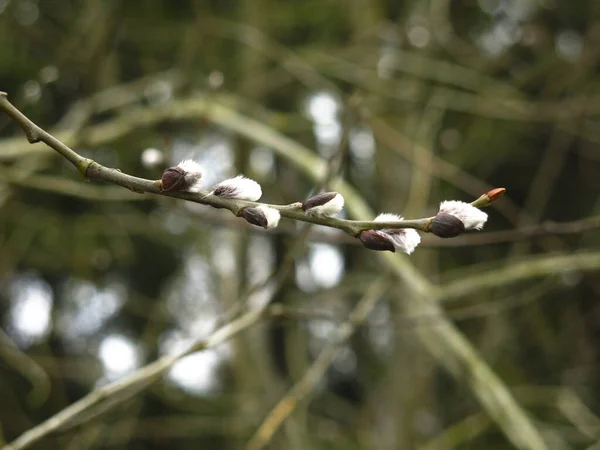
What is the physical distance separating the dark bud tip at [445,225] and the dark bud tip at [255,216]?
6.8 inches

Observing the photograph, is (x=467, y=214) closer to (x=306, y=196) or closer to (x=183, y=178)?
(x=183, y=178)

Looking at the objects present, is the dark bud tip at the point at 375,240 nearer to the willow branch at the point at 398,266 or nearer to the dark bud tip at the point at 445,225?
the dark bud tip at the point at 445,225

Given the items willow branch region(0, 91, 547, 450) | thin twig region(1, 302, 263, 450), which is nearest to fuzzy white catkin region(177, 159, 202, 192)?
thin twig region(1, 302, 263, 450)

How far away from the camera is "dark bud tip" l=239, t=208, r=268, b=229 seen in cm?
71

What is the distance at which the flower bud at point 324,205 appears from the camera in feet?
2.42

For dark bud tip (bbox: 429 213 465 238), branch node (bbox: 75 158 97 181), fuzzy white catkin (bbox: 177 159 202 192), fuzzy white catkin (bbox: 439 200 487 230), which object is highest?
branch node (bbox: 75 158 97 181)

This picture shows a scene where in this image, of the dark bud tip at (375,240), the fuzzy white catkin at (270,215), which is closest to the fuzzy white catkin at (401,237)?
the dark bud tip at (375,240)

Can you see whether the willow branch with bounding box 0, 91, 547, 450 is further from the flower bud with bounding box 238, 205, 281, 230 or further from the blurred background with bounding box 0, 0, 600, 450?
the flower bud with bounding box 238, 205, 281, 230

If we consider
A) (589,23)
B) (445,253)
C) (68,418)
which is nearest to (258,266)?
(445,253)

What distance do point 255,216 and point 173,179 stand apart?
9cm

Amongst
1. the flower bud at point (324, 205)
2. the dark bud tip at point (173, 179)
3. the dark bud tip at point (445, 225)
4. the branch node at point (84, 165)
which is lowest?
the dark bud tip at point (445, 225)

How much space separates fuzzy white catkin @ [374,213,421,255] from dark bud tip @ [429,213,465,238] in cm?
5

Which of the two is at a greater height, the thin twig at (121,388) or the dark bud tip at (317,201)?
the thin twig at (121,388)

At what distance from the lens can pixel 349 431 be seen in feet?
16.3
